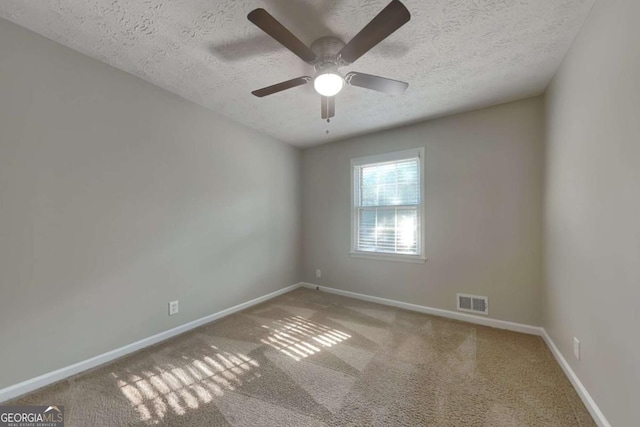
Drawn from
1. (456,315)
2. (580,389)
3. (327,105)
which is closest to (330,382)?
(580,389)

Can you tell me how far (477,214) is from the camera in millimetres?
2770

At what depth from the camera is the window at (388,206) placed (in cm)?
317

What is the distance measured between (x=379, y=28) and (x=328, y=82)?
1.67 ft

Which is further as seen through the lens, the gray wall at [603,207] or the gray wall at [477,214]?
the gray wall at [477,214]

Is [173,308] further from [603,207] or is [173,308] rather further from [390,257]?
[603,207]

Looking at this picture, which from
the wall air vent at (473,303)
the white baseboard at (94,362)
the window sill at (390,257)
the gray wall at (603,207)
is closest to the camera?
the gray wall at (603,207)

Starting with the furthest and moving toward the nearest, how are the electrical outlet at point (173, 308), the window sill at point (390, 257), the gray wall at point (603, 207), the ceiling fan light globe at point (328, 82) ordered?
the window sill at point (390, 257)
the electrical outlet at point (173, 308)
the ceiling fan light globe at point (328, 82)
the gray wall at point (603, 207)

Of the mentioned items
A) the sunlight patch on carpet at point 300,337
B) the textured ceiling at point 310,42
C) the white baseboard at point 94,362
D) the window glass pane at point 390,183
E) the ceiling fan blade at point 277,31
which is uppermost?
the textured ceiling at point 310,42

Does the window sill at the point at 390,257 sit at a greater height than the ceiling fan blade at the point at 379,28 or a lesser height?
lesser

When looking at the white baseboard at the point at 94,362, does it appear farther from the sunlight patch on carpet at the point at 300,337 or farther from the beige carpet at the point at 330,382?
the sunlight patch on carpet at the point at 300,337

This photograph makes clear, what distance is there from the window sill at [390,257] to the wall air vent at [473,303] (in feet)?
1.93

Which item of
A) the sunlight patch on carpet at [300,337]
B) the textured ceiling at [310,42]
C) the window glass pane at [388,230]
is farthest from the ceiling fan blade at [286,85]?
the sunlight patch on carpet at [300,337]

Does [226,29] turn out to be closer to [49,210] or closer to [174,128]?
[174,128]

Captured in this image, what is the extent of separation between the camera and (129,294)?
215cm
